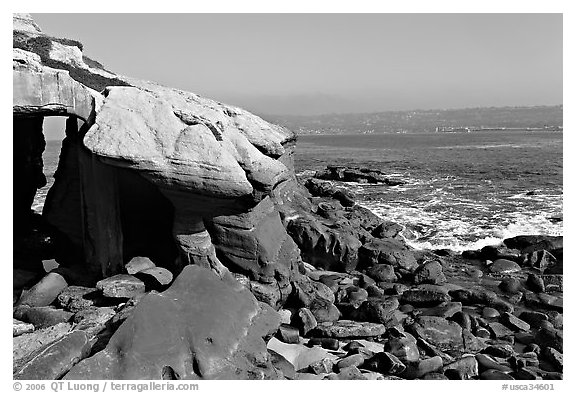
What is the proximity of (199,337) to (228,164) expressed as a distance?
14.4ft

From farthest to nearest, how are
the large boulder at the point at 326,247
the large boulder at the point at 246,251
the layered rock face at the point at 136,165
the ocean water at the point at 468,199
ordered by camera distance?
the ocean water at the point at 468,199
the large boulder at the point at 326,247
the large boulder at the point at 246,251
the layered rock face at the point at 136,165

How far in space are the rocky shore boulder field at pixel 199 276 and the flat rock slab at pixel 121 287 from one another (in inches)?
1.2

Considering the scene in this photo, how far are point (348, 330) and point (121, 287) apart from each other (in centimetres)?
580

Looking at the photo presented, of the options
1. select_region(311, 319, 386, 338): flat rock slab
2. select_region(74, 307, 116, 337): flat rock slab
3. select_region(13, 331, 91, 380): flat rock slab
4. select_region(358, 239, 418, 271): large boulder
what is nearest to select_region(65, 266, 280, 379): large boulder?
select_region(13, 331, 91, 380): flat rock slab

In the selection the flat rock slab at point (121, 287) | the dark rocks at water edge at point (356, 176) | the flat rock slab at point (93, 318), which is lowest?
the flat rock slab at point (93, 318)

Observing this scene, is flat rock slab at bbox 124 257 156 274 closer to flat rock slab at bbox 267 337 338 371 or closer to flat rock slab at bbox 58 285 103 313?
flat rock slab at bbox 58 285 103 313

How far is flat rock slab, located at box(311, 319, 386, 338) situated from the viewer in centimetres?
1164

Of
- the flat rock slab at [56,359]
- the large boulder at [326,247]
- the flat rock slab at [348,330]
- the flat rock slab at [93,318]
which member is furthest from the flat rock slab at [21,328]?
the large boulder at [326,247]

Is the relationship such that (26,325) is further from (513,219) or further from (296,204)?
(513,219)

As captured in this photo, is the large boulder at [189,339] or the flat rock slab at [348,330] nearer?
the large boulder at [189,339]

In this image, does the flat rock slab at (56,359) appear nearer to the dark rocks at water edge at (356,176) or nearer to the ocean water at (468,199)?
the ocean water at (468,199)

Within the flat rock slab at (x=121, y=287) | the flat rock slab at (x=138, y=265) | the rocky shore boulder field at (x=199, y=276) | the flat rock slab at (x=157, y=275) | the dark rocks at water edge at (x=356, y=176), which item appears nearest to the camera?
the rocky shore boulder field at (x=199, y=276)

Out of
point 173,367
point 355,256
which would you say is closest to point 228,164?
point 173,367

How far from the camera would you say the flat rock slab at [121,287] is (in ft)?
38.2
